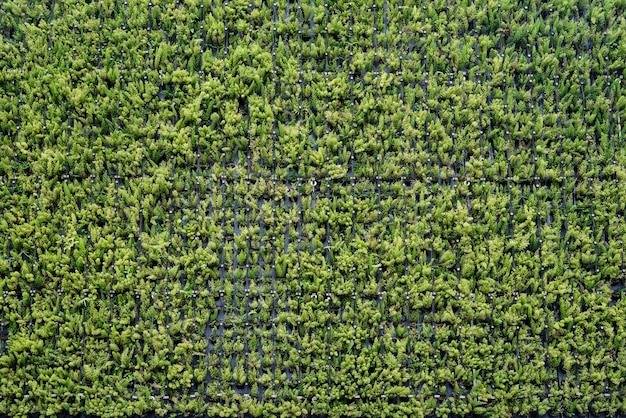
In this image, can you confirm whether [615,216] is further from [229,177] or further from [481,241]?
[229,177]

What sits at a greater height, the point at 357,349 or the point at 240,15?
the point at 240,15

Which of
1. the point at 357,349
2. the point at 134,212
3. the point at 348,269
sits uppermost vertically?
the point at 134,212

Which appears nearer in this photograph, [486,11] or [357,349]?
[357,349]

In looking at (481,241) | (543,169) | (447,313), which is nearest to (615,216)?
(543,169)

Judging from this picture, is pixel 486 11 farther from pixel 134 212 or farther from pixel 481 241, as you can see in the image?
pixel 134 212

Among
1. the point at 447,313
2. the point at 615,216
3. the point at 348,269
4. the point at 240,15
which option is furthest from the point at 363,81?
the point at 615,216

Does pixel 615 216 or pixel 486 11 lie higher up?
pixel 486 11
